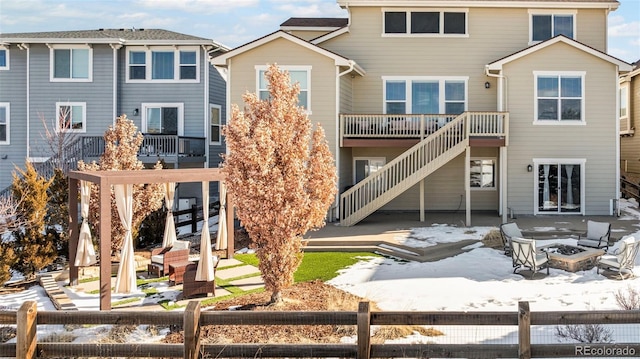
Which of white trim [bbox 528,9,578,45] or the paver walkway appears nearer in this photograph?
the paver walkway

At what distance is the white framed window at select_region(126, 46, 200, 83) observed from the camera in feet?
72.3

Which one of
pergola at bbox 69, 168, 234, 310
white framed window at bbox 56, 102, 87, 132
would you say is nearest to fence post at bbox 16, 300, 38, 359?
pergola at bbox 69, 168, 234, 310

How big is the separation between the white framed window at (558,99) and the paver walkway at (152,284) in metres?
12.9

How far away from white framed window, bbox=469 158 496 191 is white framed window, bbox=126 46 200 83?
12.6m

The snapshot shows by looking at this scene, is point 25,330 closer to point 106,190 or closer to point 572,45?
point 106,190

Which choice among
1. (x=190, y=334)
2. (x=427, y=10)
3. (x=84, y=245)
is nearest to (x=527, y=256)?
(x=190, y=334)

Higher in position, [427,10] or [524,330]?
[427,10]

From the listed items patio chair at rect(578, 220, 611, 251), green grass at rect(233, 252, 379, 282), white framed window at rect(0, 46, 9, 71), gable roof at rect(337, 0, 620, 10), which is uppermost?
gable roof at rect(337, 0, 620, 10)

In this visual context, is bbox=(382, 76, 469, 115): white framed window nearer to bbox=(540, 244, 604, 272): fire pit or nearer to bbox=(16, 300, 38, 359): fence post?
bbox=(540, 244, 604, 272): fire pit

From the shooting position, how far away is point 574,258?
36.2ft

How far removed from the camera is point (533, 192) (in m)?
18.9

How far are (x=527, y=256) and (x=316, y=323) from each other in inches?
281

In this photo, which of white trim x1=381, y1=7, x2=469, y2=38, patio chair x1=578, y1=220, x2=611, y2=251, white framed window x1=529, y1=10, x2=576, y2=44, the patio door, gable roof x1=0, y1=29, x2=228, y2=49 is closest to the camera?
patio chair x1=578, y1=220, x2=611, y2=251

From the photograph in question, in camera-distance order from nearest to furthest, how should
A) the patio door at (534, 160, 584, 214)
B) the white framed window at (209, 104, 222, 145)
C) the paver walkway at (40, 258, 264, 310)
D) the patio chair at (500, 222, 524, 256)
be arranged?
the paver walkway at (40, 258, 264, 310), the patio chair at (500, 222, 524, 256), the patio door at (534, 160, 584, 214), the white framed window at (209, 104, 222, 145)
